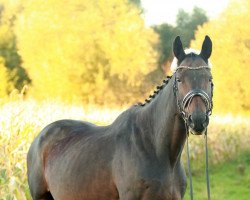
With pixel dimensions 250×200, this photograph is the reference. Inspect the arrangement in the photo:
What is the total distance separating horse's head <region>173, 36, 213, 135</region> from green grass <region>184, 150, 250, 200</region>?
295 inches

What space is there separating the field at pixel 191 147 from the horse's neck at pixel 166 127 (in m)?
2.48

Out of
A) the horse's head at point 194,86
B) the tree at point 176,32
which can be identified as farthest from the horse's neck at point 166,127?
the tree at point 176,32

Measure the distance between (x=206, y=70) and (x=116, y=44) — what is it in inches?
882

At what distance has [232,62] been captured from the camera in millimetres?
23891

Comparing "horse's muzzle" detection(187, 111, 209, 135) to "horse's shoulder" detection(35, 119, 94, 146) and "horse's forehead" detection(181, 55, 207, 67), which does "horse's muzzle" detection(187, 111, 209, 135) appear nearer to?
"horse's forehead" detection(181, 55, 207, 67)

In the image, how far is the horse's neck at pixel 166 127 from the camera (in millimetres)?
4016

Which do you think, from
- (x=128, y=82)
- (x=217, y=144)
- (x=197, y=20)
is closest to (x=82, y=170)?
(x=217, y=144)

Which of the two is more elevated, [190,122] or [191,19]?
[191,19]

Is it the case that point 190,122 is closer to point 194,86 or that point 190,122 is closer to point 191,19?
point 194,86

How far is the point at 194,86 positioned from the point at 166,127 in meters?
0.56

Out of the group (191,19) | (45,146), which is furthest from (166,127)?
(191,19)

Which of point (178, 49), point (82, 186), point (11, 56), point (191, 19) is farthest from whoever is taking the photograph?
point (191, 19)

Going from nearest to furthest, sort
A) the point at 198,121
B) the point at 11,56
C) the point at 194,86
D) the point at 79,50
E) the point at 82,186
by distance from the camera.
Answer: the point at 198,121
the point at 194,86
the point at 82,186
the point at 79,50
the point at 11,56

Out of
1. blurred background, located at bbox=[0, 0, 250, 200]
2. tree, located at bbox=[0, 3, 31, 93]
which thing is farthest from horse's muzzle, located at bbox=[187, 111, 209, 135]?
tree, located at bbox=[0, 3, 31, 93]
